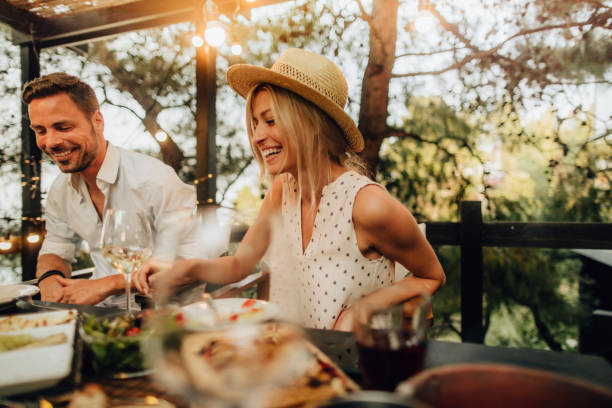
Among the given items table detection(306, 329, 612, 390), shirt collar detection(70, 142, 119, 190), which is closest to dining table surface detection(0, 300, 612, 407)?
table detection(306, 329, 612, 390)

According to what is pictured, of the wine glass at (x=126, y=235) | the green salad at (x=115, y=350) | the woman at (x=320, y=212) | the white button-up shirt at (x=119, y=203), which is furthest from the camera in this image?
the white button-up shirt at (x=119, y=203)

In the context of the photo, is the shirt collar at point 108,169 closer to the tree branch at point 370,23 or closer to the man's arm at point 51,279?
the man's arm at point 51,279

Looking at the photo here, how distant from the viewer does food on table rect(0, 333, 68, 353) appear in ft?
2.25

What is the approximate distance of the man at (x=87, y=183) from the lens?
1.91 metres

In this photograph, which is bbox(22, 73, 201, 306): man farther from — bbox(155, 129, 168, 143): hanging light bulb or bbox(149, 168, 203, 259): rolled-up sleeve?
bbox(155, 129, 168, 143): hanging light bulb

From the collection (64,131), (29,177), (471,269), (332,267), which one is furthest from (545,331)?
(29,177)

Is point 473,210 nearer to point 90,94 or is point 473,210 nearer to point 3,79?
point 90,94

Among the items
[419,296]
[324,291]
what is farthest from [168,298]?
[324,291]

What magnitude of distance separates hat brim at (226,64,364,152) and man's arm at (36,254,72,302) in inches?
44.6

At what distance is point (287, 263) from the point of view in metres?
1.64

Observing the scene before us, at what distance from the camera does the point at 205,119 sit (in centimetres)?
296

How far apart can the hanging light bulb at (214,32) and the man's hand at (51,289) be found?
1648mm

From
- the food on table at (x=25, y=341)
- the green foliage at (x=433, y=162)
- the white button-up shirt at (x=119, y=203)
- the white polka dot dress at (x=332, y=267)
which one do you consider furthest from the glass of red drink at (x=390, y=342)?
the green foliage at (x=433, y=162)

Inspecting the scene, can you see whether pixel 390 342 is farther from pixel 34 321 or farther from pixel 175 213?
pixel 175 213
